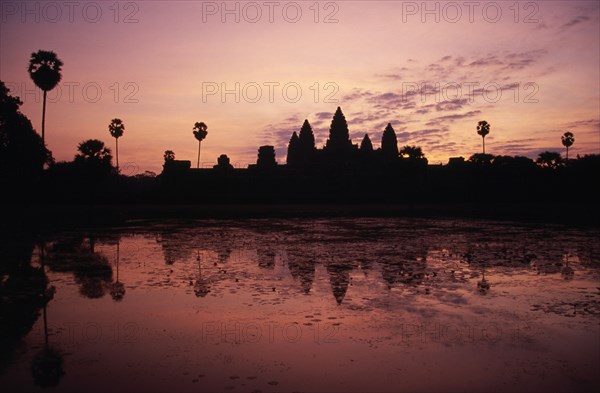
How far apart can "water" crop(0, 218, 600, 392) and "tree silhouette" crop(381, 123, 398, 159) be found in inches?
2665

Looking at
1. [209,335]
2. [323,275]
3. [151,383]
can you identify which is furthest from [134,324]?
[323,275]

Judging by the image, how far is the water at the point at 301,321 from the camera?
5.63 metres

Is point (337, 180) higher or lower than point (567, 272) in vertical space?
higher

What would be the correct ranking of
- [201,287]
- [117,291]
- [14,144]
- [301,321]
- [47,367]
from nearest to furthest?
[47,367], [301,321], [117,291], [201,287], [14,144]

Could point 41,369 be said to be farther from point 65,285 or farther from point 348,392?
point 65,285

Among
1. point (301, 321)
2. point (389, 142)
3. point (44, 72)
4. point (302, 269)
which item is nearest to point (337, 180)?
point (389, 142)

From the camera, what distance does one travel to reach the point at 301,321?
7.89 metres

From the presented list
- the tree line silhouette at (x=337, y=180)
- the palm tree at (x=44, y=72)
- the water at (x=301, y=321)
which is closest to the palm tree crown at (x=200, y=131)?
the tree line silhouette at (x=337, y=180)

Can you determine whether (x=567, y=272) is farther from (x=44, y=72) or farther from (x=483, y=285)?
(x=44, y=72)

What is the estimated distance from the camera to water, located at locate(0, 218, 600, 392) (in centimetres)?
563

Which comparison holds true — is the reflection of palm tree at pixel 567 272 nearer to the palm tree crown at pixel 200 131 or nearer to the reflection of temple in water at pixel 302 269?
the reflection of temple in water at pixel 302 269

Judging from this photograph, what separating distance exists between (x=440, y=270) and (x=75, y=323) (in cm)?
897

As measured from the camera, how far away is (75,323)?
7789 millimetres

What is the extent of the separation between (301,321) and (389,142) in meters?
77.8
